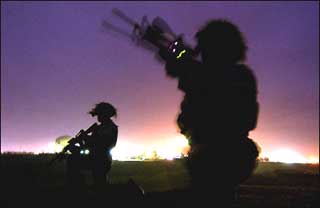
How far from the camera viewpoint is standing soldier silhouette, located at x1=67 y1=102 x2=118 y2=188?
653 cm

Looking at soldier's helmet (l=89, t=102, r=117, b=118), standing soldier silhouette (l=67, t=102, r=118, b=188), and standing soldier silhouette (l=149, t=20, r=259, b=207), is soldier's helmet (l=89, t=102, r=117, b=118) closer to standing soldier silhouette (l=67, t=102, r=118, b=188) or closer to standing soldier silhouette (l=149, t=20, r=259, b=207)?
standing soldier silhouette (l=67, t=102, r=118, b=188)

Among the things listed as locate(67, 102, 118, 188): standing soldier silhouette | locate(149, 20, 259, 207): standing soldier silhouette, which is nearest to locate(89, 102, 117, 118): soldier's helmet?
locate(67, 102, 118, 188): standing soldier silhouette

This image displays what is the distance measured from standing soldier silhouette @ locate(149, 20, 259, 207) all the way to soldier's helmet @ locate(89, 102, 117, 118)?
3.64 meters

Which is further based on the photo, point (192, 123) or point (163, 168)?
point (163, 168)

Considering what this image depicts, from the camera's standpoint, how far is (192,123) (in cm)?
327

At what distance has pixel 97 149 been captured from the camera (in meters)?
6.71

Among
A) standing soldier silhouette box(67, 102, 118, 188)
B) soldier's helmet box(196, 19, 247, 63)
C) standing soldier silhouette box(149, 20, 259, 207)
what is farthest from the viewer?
standing soldier silhouette box(67, 102, 118, 188)

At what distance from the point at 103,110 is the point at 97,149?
2.46 ft

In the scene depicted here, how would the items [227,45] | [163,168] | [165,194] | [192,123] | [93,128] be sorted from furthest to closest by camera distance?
[163,168] → [93,128] → [165,194] → [227,45] → [192,123]

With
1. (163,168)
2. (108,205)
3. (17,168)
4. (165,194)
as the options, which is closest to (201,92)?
(165,194)

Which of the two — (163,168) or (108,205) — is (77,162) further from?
(163,168)

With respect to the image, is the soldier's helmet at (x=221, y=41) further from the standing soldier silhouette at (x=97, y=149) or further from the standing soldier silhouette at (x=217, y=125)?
the standing soldier silhouette at (x=97, y=149)

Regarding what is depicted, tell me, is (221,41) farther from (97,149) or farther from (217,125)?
(97,149)

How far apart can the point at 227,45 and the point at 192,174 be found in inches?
50.4
